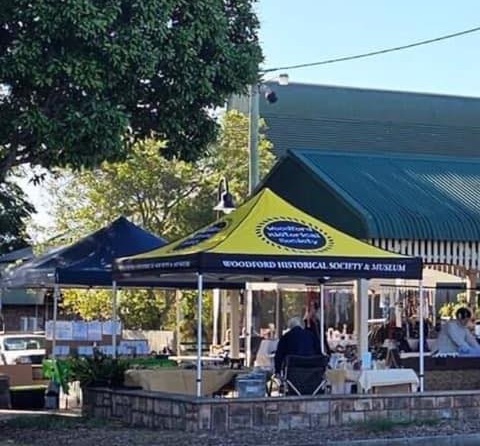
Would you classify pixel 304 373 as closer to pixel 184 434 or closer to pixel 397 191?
pixel 184 434

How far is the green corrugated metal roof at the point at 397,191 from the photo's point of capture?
63.9ft

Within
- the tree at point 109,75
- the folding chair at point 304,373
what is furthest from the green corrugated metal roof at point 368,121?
the folding chair at point 304,373

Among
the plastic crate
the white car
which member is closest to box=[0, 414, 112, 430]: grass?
the plastic crate

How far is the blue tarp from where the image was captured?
2108 centimetres

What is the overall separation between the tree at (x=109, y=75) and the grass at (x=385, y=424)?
4.81 m

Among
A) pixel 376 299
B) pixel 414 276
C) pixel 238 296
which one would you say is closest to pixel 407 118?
pixel 376 299

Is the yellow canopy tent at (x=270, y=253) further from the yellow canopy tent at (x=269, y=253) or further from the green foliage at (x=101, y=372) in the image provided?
the green foliage at (x=101, y=372)

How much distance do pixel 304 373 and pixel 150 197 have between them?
703 inches

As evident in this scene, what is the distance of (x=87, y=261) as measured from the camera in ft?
70.7

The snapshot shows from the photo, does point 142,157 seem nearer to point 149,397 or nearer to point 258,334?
point 258,334

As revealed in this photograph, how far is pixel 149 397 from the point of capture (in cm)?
1609

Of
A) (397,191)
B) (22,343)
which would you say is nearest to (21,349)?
(22,343)

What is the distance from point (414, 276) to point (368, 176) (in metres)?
4.52

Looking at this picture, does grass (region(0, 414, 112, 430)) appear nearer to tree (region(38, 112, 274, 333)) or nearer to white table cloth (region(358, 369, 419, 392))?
white table cloth (region(358, 369, 419, 392))
